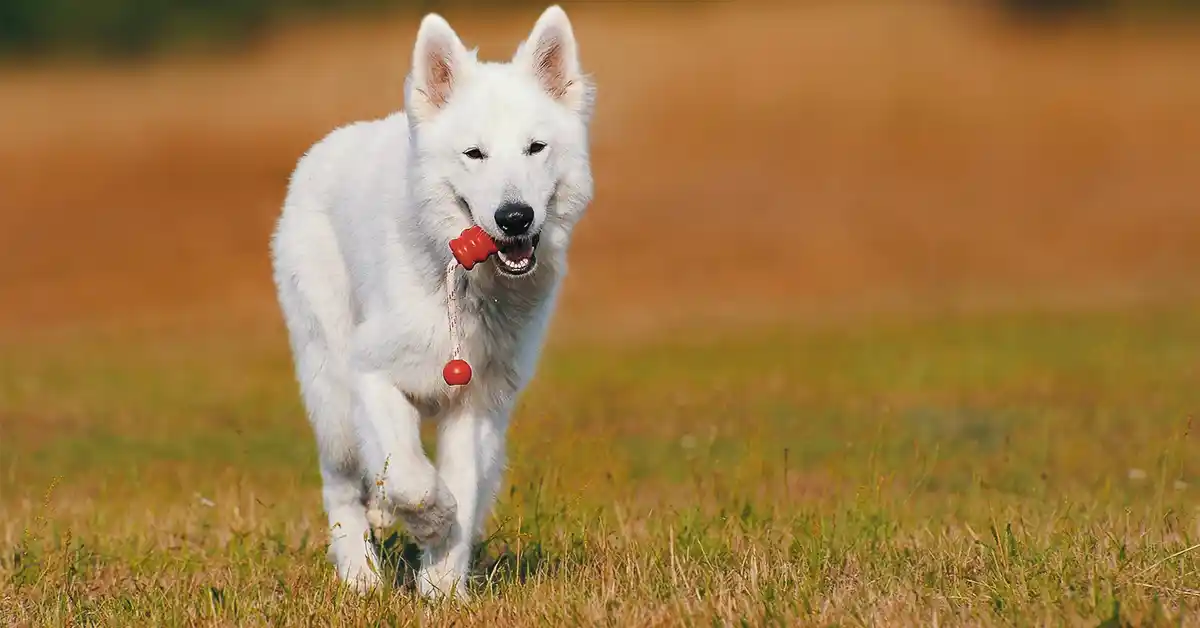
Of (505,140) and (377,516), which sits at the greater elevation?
(505,140)

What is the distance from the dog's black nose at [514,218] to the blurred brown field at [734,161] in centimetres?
1721

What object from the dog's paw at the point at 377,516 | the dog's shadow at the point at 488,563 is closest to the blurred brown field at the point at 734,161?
the dog's shadow at the point at 488,563

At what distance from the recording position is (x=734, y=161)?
32.2 meters

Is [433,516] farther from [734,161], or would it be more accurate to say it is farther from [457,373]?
[734,161]

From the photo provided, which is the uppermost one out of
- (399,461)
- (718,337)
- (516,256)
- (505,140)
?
(505,140)

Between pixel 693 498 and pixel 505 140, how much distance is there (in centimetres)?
284

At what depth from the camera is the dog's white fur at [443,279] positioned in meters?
5.46

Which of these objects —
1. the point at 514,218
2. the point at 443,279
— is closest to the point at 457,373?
the point at 443,279

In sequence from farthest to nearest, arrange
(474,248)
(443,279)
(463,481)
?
(463,481)
(443,279)
(474,248)

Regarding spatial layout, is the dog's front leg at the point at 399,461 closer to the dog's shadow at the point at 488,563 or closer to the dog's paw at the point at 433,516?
the dog's paw at the point at 433,516

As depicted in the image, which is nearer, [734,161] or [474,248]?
[474,248]

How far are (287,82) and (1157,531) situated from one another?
25.3 metres

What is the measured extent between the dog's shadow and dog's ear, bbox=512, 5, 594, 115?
1.75m

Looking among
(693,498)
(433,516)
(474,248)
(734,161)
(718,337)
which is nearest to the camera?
(474,248)
